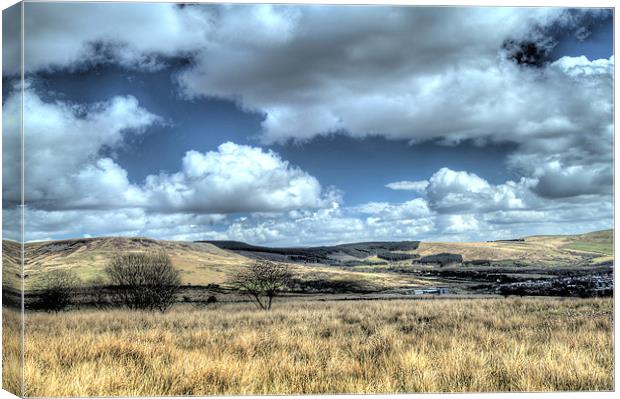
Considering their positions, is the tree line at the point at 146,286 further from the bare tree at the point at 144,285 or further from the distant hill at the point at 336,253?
the distant hill at the point at 336,253

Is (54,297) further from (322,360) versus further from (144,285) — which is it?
Result: (322,360)

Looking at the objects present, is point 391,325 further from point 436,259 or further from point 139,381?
point 436,259

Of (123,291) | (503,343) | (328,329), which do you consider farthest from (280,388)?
(123,291)

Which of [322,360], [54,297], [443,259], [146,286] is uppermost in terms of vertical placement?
[443,259]

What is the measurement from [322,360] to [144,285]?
13676mm

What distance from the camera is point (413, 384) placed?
6816mm

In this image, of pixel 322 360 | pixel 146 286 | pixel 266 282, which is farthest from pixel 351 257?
pixel 322 360

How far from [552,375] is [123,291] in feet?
52.6

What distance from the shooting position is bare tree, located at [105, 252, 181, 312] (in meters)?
19.1

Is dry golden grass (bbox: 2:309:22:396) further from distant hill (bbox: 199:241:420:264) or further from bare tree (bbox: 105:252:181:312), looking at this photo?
distant hill (bbox: 199:241:420:264)

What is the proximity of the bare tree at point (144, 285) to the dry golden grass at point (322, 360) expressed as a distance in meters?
10.2

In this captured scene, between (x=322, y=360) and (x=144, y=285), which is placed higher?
(x=144, y=285)

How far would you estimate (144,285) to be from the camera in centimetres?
A: 1933

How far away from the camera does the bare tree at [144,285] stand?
1908 centimetres
